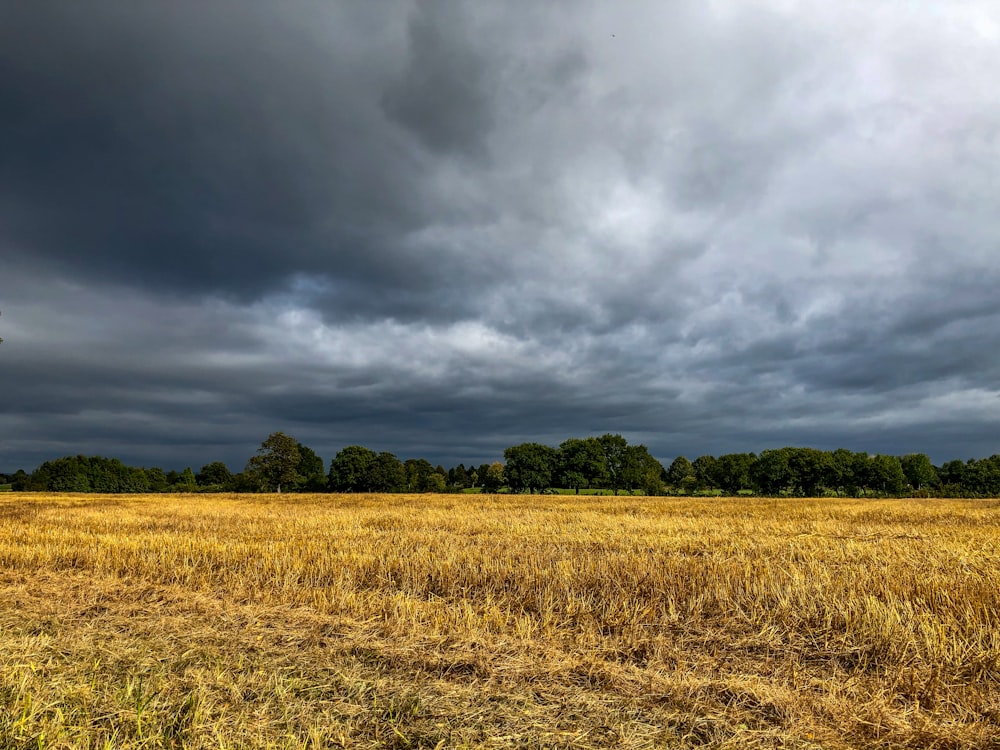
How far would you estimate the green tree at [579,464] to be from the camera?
358 ft

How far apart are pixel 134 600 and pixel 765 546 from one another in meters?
16.2

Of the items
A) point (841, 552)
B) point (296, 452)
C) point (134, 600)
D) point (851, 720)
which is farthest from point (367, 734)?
point (296, 452)

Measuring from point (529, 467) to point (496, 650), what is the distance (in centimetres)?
10616

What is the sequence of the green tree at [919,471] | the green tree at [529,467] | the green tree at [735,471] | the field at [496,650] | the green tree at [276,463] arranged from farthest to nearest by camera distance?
1. the green tree at [919,471]
2. the green tree at [735,471]
3. the green tree at [529,467]
4. the green tree at [276,463]
5. the field at [496,650]

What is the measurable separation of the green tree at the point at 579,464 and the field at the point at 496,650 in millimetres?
97232

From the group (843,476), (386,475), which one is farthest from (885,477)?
(386,475)

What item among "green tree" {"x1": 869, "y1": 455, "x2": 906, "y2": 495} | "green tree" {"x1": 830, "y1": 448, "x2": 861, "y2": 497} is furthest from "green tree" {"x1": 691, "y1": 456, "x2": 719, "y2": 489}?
"green tree" {"x1": 869, "y1": 455, "x2": 906, "y2": 495}

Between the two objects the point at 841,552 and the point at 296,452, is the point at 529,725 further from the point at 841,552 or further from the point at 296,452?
the point at 296,452

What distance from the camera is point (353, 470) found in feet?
350

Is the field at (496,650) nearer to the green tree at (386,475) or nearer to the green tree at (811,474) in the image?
the green tree at (386,475)

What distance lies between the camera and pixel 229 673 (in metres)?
5.62

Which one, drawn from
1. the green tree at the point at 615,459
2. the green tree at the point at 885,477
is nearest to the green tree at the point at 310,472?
the green tree at the point at 615,459

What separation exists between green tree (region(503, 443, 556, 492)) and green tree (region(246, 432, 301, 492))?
146 ft

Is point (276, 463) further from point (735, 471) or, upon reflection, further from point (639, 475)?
point (735, 471)
